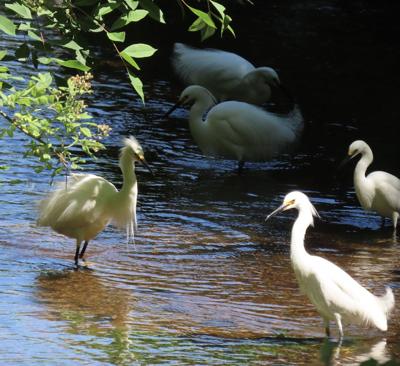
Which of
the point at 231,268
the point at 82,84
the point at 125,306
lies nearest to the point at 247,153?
the point at 231,268

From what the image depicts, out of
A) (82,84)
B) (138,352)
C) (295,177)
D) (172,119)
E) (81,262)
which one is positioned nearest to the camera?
(82,84)

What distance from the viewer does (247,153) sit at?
1105 cm

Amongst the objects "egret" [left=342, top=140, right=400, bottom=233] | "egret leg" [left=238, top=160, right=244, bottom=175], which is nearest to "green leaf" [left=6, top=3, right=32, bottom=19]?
"egret" [left=342, top=140, right=400, bottom=233]

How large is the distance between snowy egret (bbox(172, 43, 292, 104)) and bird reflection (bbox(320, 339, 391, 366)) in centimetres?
652

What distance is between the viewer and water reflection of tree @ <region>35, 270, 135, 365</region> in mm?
5746

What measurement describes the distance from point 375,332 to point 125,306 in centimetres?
161

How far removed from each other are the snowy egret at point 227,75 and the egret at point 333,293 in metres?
6.25

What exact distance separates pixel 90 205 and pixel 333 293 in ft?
7.19

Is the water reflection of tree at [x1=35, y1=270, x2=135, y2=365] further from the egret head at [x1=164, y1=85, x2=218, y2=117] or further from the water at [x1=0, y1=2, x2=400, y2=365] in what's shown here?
the egret head at [x1=164, y1=85, x2=218, y2=117]

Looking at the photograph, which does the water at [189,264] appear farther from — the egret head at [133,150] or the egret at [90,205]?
the egret head at [133,150]

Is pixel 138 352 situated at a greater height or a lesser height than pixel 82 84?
lesser

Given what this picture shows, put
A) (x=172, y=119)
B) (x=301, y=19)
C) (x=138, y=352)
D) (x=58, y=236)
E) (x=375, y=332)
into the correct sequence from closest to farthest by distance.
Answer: (x=138, y=352), (x=375, y=332), (x=58, y=236), (x=172, y=119), (x=301, y=19)

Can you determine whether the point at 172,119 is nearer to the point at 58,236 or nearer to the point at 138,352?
the point at 58,236

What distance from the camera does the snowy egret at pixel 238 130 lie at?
1089 cm
